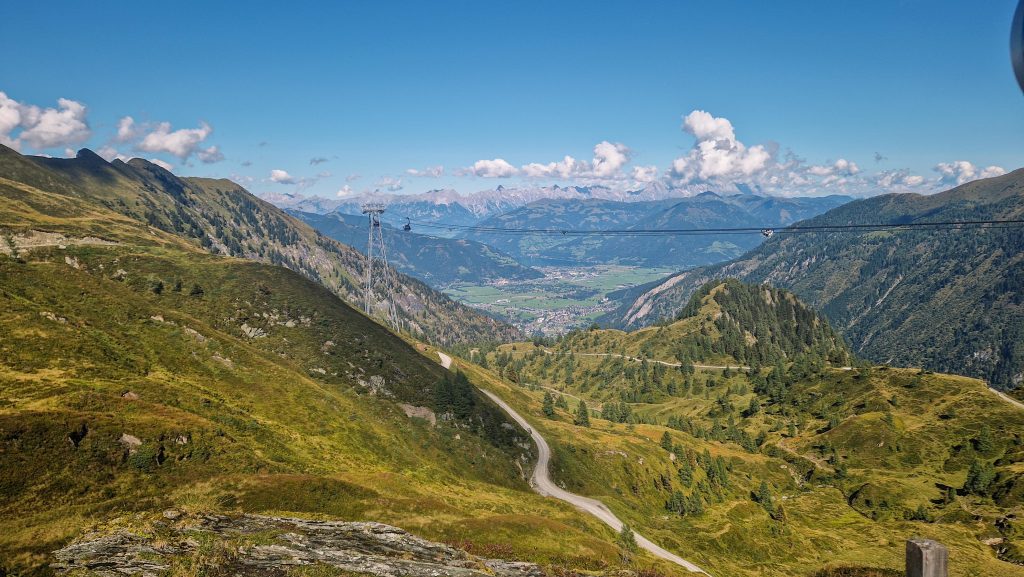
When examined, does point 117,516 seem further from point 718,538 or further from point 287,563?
point 718,538

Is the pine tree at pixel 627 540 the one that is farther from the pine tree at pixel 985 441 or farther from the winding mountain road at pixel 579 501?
the pine tree at pixel 985 441

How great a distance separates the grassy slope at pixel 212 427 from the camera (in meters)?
34.0

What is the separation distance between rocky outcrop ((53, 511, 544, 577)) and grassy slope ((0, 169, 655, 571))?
8.08ft

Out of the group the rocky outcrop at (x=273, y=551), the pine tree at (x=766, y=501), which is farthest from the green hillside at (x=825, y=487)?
the rocky outcrop at (x=273, y=551)

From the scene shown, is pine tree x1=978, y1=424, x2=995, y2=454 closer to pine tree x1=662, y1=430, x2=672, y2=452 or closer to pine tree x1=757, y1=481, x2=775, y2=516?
pine tree x1=757, y1=481, x2=775, y2=516

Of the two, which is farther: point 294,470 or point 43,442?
point 294,470

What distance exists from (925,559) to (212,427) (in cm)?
5266

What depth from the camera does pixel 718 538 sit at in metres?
101

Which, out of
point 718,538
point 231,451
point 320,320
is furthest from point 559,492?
point 231,451

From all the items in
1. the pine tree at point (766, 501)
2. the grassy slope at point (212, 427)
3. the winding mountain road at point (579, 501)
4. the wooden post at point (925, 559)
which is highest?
the wooden post at point (925, 559)

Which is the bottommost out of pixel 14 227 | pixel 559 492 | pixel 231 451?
pixel 559 492

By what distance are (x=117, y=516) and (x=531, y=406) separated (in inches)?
6135

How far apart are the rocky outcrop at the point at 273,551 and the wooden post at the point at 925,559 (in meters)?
23.3

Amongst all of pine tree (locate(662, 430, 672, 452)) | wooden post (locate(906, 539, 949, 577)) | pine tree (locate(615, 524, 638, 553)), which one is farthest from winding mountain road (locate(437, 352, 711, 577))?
wooden post (locate(906, 539, 949, 577))
